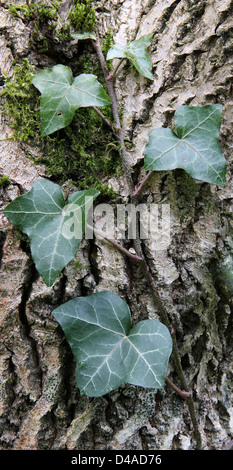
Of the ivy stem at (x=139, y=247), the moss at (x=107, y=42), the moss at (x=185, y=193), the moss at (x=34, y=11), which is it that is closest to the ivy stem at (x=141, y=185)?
the ivy stem at (x=139, y=247)

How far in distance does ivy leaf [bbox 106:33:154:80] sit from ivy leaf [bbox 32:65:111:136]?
0.39 feet

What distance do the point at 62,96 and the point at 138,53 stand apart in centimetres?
27

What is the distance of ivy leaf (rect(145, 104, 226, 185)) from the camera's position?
825mm

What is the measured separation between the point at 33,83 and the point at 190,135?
47 centimetres

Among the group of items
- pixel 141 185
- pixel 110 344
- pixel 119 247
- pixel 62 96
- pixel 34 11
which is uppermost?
pixel 34 11

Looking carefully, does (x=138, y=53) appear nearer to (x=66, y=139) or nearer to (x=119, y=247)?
(x=66, y=139)

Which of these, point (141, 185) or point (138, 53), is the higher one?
point (138, 53)

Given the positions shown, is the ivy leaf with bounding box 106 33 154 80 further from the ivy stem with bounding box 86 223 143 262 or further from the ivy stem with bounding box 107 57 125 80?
the ivy stem with bounding box 86 223 143 262

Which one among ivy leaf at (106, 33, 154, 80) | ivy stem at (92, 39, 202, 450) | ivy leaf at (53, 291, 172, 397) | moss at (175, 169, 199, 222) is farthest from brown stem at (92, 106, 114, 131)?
ivy leaf at (53, 291, 172, 397)

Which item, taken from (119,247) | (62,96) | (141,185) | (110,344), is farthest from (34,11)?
(110,344)

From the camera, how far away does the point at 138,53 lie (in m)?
0.90

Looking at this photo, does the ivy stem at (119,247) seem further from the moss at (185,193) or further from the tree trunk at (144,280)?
the moss at (185,193)

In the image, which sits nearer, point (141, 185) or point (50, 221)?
point (50, 221)

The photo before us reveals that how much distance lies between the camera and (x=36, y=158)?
88cm
